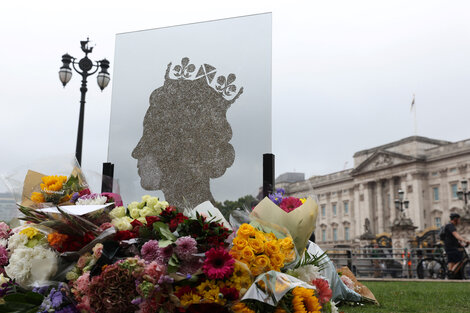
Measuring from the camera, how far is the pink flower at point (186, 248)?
7.77ft

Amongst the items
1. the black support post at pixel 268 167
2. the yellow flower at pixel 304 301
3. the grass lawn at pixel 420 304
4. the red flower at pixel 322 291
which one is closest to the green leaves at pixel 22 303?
the yellow flower at pixel 304 301

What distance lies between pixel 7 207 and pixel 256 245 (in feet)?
6.02

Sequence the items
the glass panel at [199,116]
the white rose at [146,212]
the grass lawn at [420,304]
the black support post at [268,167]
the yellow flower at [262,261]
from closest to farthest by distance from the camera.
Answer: the yellow flower at [262,261] → the white rose at [146,212] → the grass lawn at [420,304] → the black support post at [268,167] → the glass panel at [199,116]

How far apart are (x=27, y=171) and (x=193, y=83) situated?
318 cm

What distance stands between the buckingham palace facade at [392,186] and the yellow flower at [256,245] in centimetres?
5121

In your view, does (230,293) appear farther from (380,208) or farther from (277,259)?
(380,208)

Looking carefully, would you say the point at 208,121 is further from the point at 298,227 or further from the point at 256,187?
the point at 298,227

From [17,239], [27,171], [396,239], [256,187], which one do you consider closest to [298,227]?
[17,239]

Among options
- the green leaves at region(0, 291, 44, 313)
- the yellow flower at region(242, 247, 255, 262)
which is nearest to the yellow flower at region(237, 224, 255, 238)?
the yellow flower at region(242, 247, 255, 262)

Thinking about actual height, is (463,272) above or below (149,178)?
below

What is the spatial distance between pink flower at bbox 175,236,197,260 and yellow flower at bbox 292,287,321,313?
0.54 m

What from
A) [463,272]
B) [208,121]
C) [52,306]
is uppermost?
[208,121]

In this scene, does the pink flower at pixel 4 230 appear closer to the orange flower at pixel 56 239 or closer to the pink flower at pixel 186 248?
the orange flower at pixel 56 239

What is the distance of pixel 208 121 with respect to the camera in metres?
6.09
